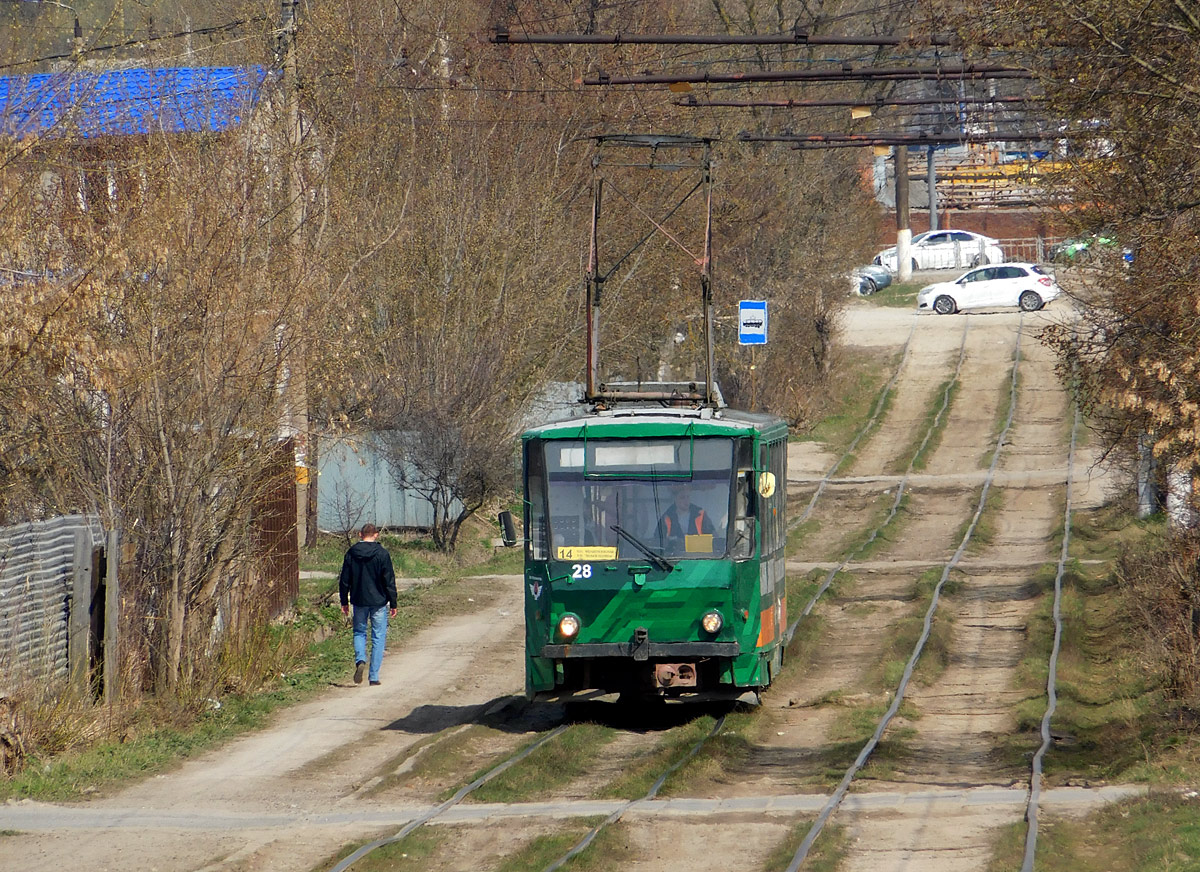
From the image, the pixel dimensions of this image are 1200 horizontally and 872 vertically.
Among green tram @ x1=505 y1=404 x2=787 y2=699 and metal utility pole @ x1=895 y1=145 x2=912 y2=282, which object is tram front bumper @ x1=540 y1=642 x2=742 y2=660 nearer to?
green tram @ x1=505 y1=404 x2=787 y2=699

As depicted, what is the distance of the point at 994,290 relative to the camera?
49.8 metres

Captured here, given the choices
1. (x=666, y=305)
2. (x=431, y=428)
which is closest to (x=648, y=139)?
(x=431, y=428)

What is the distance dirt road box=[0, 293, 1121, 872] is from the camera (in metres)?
9.42

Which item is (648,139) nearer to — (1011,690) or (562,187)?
(1011,690)

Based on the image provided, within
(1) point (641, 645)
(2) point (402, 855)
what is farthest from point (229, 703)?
(2) point (402, 855)

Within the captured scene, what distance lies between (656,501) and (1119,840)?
4.91 metres

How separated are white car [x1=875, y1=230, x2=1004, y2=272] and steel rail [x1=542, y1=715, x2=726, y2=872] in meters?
49.5

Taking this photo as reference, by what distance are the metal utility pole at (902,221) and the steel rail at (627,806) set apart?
4556cm

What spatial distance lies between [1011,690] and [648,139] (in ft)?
22.2

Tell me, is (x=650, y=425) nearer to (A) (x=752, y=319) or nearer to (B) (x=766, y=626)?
(B) (x=766, y=626)

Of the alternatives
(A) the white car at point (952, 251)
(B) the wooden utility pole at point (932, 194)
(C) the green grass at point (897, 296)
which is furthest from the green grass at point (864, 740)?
(B) the wooden utility pole at point (932, 194)

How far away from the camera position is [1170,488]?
15750 millimetres

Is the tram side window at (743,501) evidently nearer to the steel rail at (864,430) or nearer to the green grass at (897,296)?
the steel rail at (864,430)

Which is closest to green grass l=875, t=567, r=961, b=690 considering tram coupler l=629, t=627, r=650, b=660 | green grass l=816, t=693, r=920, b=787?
green grass l=816, t=693, r=920, b=787
